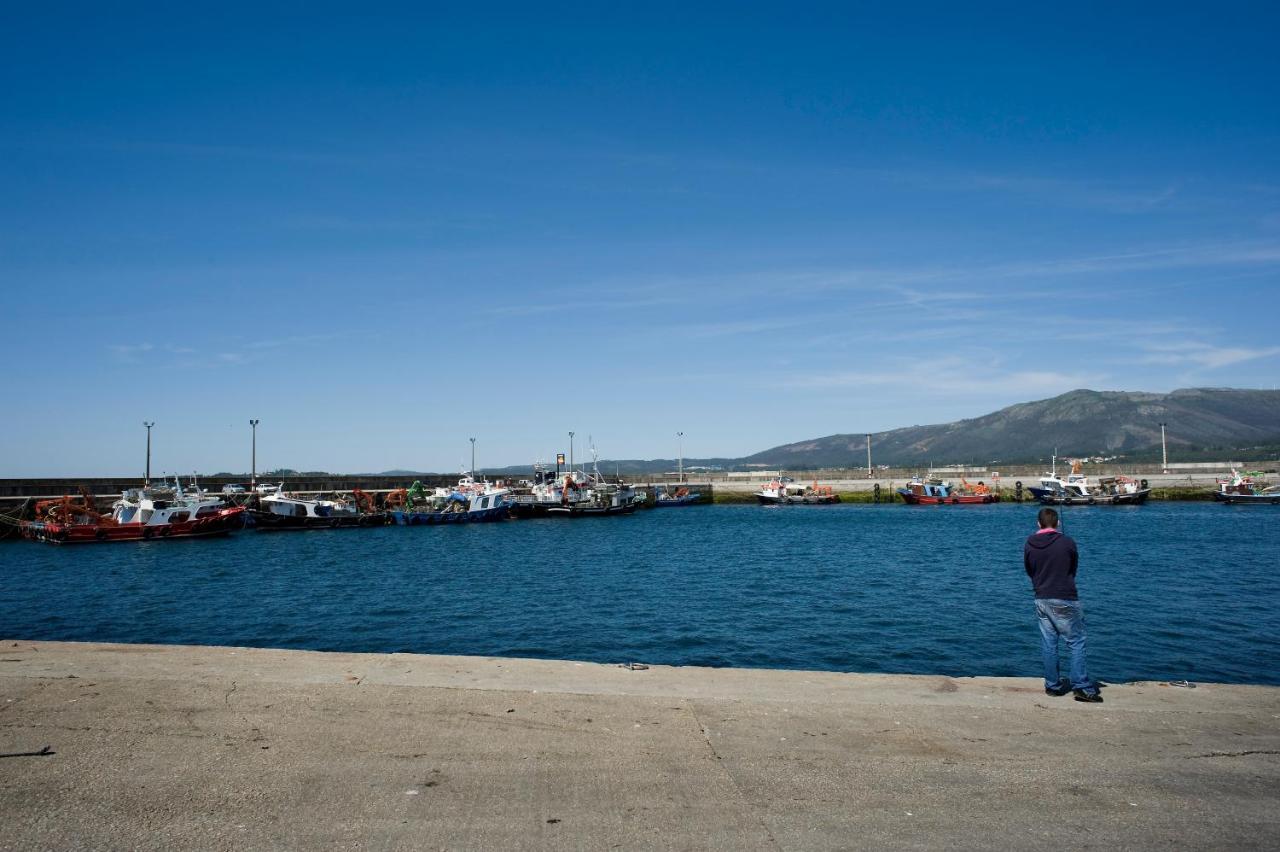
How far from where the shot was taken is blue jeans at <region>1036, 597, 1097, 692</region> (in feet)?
27.4

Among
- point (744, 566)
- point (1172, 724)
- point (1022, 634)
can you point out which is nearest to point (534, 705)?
point (1172, 724)

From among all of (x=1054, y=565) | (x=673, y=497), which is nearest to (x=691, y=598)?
(x=1054, y=565)

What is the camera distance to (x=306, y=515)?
213 ft

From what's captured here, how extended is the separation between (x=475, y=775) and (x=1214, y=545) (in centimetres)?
4957

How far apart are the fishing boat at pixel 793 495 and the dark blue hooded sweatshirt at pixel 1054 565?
326 feet

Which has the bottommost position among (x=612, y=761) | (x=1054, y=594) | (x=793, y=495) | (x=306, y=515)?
(x=793, y=495)

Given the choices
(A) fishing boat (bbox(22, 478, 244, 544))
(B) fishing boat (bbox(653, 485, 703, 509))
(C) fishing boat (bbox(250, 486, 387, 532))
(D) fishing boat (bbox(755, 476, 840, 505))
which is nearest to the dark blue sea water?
(A) fishing boat (bbox(22, 478, 244, 544))

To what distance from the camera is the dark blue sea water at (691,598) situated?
64.7ft

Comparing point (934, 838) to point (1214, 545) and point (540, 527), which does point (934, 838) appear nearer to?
point (1214, 545)

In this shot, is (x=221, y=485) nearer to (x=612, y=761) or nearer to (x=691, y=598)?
(x=691, y=598)

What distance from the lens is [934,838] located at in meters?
5.14

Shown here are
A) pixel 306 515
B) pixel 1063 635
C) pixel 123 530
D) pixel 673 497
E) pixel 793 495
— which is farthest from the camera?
pixel 793 495

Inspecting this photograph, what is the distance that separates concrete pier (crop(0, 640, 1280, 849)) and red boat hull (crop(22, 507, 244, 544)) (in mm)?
51394

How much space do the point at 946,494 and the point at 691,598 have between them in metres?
80.8
